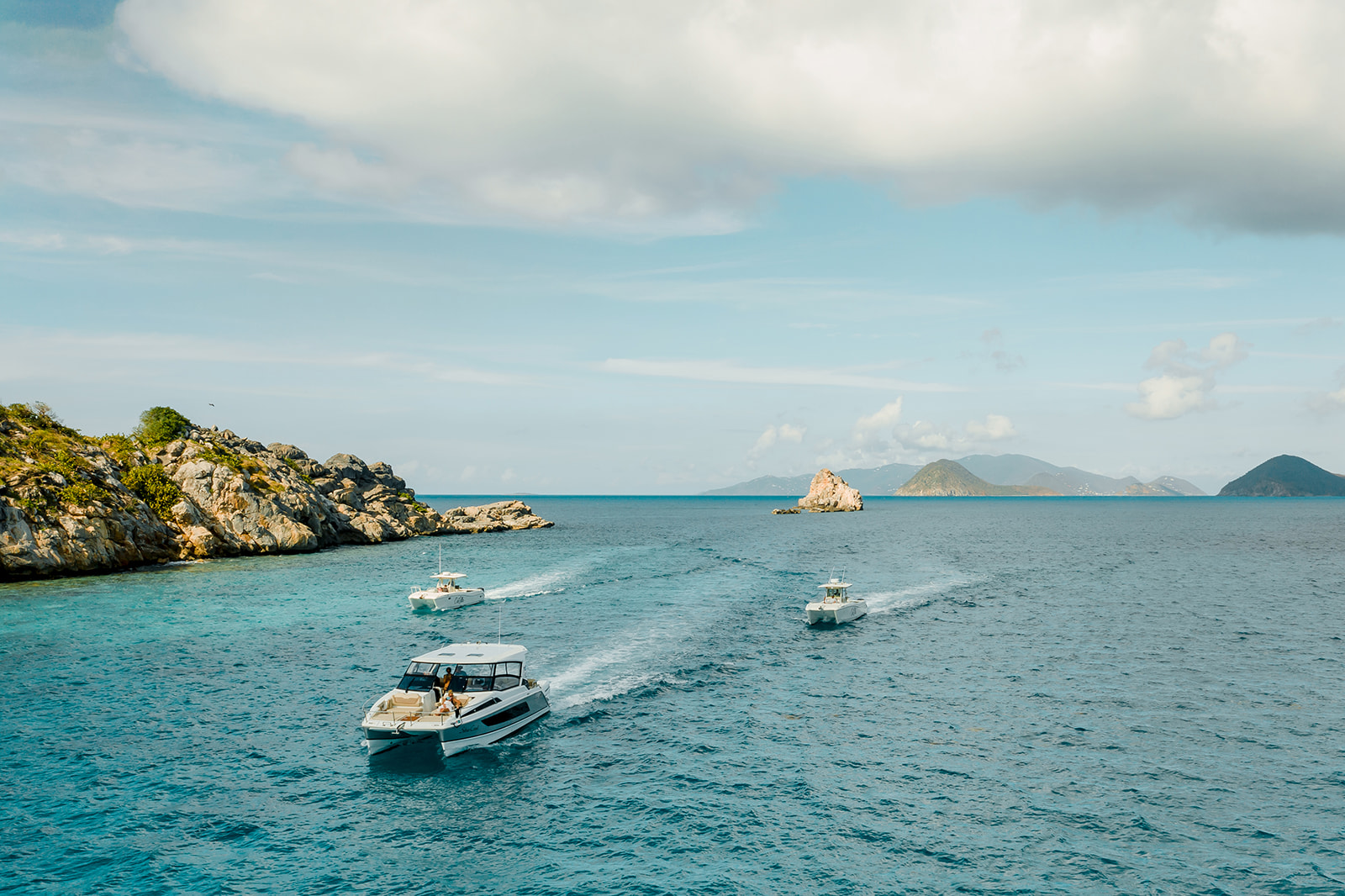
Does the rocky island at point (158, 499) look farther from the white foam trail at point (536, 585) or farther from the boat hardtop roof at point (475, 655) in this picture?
the boat hardtop roof at point (475, 655)

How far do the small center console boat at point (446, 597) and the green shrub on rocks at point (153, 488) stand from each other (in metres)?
56.3

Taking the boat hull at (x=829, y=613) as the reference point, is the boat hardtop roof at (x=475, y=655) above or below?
above

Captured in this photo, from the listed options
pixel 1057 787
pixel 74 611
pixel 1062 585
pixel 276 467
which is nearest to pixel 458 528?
pixel 276 467

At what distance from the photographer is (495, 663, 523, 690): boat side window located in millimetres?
41375

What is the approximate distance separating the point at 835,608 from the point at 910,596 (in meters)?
23.0

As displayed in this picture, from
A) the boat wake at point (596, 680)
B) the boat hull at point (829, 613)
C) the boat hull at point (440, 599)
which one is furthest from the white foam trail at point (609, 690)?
the boat hull at point (440, 599)

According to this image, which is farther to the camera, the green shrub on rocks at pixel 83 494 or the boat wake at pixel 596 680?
the green shrub on rocks at pixel 83 494

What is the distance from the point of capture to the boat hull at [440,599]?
76.2m

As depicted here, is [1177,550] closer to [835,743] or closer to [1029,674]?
[1029,674]

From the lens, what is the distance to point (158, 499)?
11138 cm

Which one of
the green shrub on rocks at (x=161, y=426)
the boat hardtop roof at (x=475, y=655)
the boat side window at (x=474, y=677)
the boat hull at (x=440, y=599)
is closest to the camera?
the boat side window at (x=474, y=677)

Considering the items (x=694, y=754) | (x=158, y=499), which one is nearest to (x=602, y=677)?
(x=694, y=754)

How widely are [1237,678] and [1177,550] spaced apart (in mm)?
108064

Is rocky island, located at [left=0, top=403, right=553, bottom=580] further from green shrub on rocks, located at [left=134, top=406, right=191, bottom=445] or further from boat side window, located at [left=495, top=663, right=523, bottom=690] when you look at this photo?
boat side window, located at [left=495, top=663, right=523, bottom=690]
